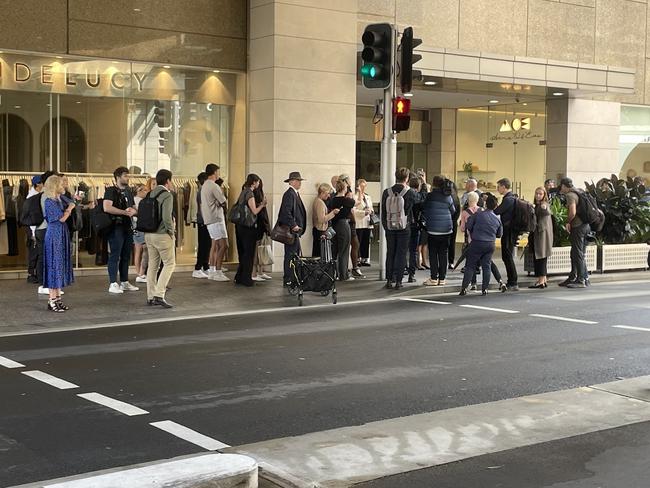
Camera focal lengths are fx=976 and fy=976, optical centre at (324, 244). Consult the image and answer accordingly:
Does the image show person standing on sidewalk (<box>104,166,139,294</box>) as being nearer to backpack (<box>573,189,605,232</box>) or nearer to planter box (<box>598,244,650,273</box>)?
backpack (<box>573,189,605,232</box>)

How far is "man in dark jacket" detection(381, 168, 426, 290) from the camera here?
16.2m

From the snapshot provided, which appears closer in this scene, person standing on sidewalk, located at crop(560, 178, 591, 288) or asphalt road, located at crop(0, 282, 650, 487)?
asphalt road, located at crop(0, 282, 650, 487)

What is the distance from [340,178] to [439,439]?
440 inches

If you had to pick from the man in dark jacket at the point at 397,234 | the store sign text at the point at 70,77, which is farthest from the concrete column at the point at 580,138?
the store sign text at the point at 70,77

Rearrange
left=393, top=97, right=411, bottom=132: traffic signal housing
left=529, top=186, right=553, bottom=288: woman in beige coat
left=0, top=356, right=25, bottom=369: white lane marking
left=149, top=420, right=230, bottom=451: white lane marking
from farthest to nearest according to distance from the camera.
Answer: left=529, top=186, right=553, bottom=288: woman in beige coat, left=393, top=97, right=411, bottom=132: traffic signal housing, left=0, top=356, right=25, bottom=369: white lane marking, left=149, top=420, right=230, bottom=451: white lane marking

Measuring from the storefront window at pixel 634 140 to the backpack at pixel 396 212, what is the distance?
12.8 meters

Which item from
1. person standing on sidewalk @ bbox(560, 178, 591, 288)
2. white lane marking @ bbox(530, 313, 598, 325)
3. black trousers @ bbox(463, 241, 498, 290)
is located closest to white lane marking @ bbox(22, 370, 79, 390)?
white lane marking @ bbox(530, 313, 598, 325)

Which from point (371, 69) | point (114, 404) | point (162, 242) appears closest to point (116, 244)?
point (162, 242)

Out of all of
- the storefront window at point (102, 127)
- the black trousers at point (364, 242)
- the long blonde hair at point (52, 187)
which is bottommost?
the black trousers at point (364, 242)

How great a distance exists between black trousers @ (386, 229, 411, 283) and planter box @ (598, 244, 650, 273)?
5.25m

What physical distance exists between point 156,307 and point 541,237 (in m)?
7.16

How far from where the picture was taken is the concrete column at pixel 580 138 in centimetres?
2509

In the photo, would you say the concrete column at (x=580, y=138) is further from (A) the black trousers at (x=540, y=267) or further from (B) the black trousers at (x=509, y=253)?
(B) the black trousers at (x=509, y=253)

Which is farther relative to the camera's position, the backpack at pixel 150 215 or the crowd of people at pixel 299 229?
the crowd of people at pixel 299 229
